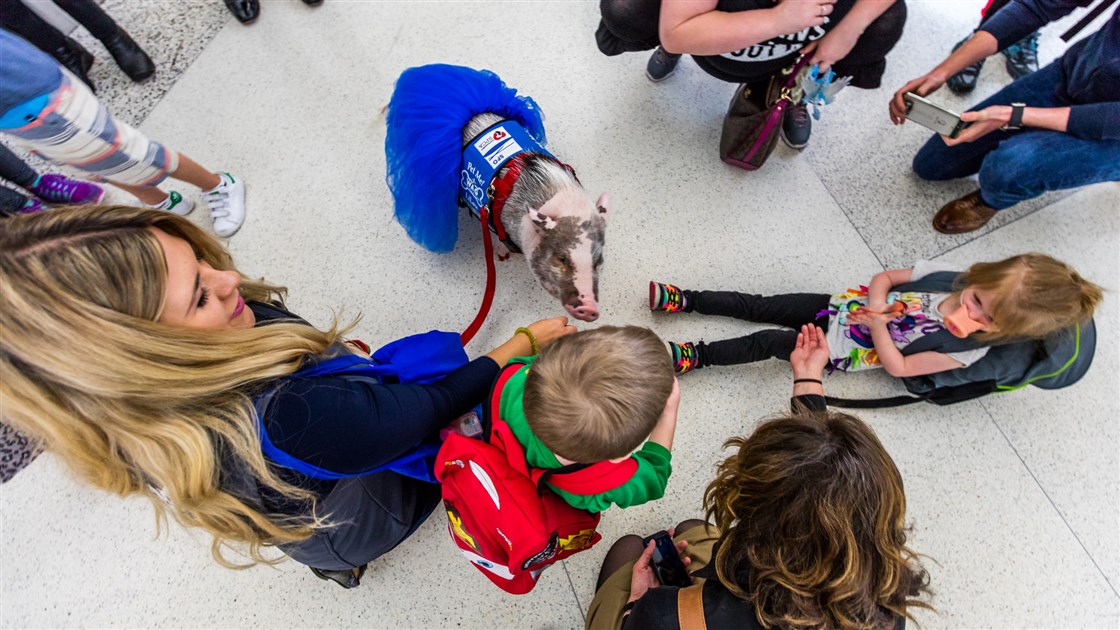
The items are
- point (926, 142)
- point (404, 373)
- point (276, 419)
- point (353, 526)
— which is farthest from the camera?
point (926, 142)

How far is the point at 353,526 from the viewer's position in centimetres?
104

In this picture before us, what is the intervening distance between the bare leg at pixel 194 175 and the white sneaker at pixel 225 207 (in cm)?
2

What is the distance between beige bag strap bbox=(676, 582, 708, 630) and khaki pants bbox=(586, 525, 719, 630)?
20 centimetres

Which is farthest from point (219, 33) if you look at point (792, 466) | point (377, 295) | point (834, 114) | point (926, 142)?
point (926, 142)

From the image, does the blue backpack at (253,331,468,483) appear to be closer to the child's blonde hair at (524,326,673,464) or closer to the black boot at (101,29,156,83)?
the child's blonde hair at (524,326,673,464)

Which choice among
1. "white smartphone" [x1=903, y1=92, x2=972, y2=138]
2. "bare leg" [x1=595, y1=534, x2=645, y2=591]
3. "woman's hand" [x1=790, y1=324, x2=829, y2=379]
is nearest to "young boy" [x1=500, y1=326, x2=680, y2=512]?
"bare leg" [x1=595, y1=534, x2=645, y2=591]

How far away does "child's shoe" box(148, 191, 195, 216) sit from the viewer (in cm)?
173

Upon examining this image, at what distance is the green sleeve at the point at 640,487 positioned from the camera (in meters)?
1.00

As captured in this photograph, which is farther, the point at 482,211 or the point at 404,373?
the point at 482,211

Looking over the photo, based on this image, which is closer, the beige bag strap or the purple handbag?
the beige bag strap

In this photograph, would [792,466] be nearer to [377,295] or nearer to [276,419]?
[276,419]

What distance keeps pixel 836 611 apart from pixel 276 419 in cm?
90

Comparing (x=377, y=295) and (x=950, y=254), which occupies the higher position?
(x=377, y=295)

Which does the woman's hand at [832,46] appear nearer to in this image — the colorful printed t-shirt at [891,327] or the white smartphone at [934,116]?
the white smartphone at [934,116]
